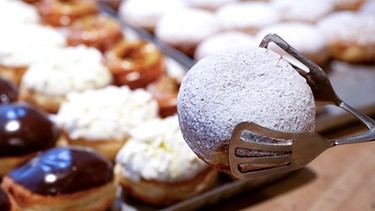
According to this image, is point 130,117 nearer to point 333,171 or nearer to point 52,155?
point 52,155

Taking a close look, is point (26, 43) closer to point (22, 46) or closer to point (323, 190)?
point (22, 46)

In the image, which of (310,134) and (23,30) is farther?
(23,30)

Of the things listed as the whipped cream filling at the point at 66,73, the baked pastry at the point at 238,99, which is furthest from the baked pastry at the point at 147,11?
the baked pastry at the point at 238,99

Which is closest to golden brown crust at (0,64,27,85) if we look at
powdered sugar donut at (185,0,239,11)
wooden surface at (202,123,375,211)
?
powdered sugar donut at (185,0,239,11)

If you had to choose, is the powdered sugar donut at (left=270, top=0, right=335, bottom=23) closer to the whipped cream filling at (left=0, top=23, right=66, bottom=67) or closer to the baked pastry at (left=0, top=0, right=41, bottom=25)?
the whipped cream filling at (left=0, top=23, right=66, bottom=67)

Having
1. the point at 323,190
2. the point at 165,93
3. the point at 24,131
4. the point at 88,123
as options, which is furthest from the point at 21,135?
the point at 323,190

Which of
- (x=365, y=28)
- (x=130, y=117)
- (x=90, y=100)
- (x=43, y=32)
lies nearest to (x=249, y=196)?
(x=130, y=117)
